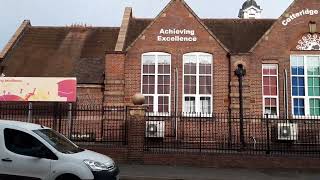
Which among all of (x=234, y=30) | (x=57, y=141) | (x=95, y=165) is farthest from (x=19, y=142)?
(x=234, y=30)

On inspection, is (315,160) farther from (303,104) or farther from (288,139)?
(303,104)

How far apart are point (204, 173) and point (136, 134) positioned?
3.41m

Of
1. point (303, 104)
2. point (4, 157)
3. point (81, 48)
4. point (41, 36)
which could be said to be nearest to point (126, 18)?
point (81, 48)

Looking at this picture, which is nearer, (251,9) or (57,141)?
(57,141)

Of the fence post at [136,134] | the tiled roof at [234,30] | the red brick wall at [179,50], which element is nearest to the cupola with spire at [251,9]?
the tiled roof at [234,30]

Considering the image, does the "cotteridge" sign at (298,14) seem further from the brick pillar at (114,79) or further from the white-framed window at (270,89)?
the brick pillar at (114,79)

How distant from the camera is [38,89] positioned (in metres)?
23.0

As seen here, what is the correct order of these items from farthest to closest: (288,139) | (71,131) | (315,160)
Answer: (288,139) < (71,131) < (315,160)

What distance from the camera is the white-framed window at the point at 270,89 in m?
24.8

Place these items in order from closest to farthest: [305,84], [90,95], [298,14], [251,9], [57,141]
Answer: [57,141] < [305,84] < [298,14] < [90,95] < [251,9]

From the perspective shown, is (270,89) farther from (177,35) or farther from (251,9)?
(251,9)

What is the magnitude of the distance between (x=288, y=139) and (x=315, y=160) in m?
4.49

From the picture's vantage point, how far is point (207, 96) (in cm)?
2503

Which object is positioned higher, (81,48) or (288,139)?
(81,48)
